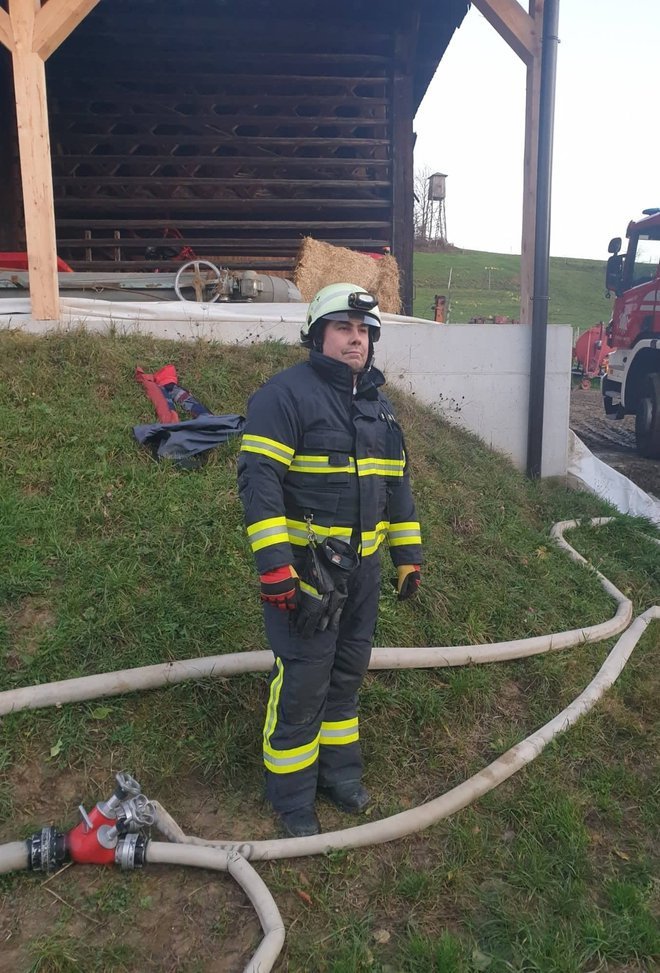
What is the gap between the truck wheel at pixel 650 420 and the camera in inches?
373

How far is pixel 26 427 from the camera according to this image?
4.93m

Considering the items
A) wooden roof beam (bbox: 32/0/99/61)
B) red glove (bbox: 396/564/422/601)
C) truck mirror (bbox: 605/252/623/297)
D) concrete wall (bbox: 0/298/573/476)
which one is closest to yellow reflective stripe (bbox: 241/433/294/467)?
red glove (bbox: 396/564/422/601)

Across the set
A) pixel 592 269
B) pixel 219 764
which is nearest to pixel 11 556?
pixel 219 764

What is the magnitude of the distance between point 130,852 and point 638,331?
9.45 metres

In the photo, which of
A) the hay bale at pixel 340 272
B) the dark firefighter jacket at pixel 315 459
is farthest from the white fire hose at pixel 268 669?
the hay bale at pixel 340 272

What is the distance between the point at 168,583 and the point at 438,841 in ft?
6.07

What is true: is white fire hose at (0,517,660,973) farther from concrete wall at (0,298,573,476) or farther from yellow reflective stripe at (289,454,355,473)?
concrete wall at (0,298,573,476)

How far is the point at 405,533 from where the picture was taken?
3131mm

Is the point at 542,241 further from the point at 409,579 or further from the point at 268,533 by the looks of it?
the point at 268,533

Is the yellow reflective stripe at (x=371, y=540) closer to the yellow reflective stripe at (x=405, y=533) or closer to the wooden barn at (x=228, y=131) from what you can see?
the yellow reflective stripe at (x=405, y=533)

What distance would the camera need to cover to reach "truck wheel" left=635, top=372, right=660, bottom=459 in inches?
373

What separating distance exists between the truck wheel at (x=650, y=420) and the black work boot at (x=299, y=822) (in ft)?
26.2

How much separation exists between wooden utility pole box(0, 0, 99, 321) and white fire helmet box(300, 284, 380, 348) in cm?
380

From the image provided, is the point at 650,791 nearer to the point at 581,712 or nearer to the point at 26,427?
the point at 581,712
